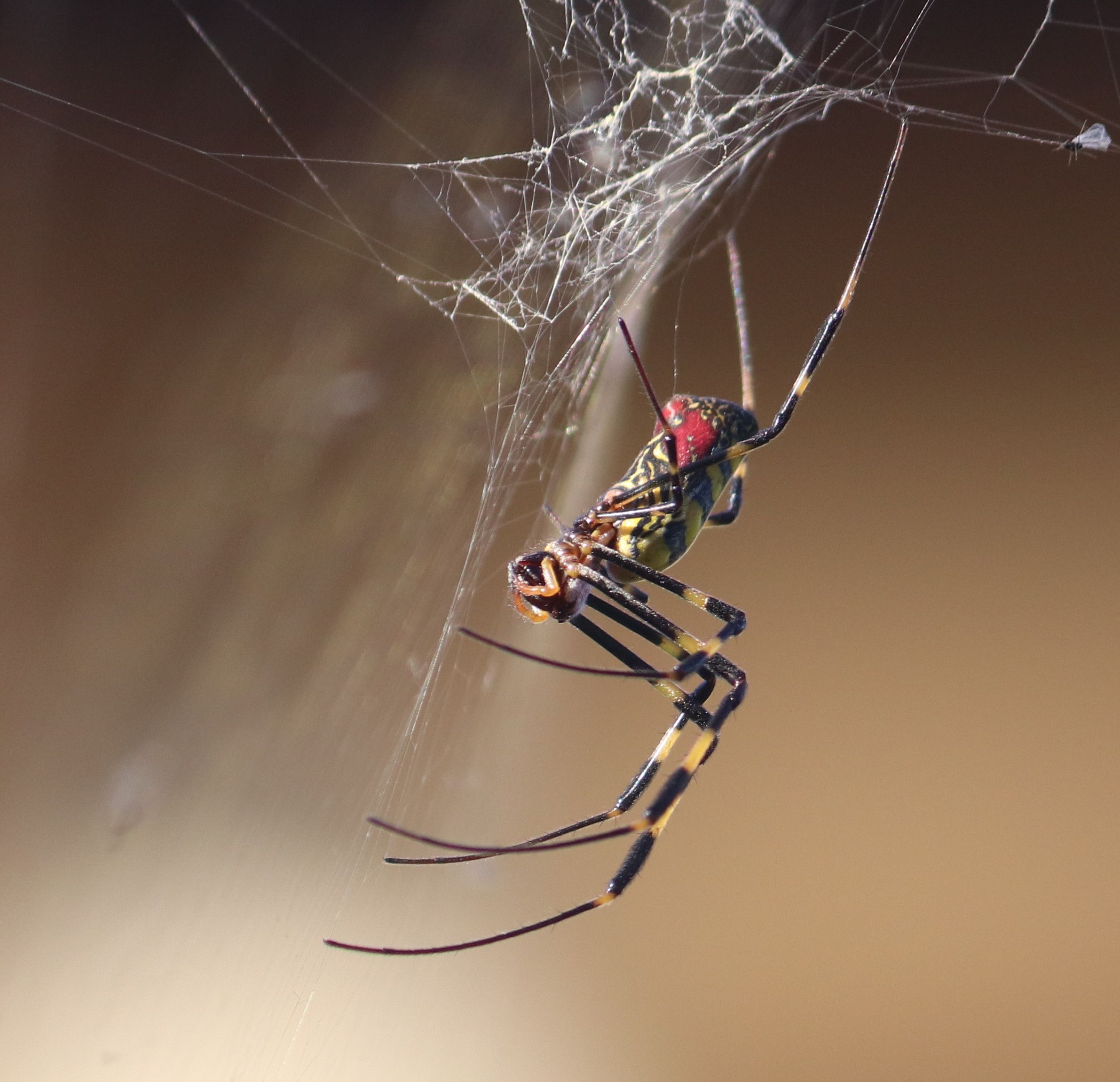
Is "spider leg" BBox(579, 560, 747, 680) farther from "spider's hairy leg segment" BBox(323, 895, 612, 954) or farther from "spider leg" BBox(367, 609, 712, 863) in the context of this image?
"spider's hairy leg segment" BBox(323, 895, 612, 954)

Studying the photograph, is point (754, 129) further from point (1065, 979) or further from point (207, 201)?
point (1065, 979)

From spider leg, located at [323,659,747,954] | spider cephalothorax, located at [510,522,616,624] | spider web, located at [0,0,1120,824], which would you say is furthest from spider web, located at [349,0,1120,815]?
spider leg, located at [323,659,747,954]

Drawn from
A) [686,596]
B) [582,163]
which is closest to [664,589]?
[686,596]

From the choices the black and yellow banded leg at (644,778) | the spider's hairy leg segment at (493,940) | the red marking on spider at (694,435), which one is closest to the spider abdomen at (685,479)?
the red marking on spider at (694,435)

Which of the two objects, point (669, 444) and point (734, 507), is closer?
point (669, 444)

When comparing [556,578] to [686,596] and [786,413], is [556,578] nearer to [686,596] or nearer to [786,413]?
[686,596]

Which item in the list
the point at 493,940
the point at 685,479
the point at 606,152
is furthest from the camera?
the point at 606,152

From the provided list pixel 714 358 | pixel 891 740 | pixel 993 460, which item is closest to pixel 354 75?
pixel 714 358
